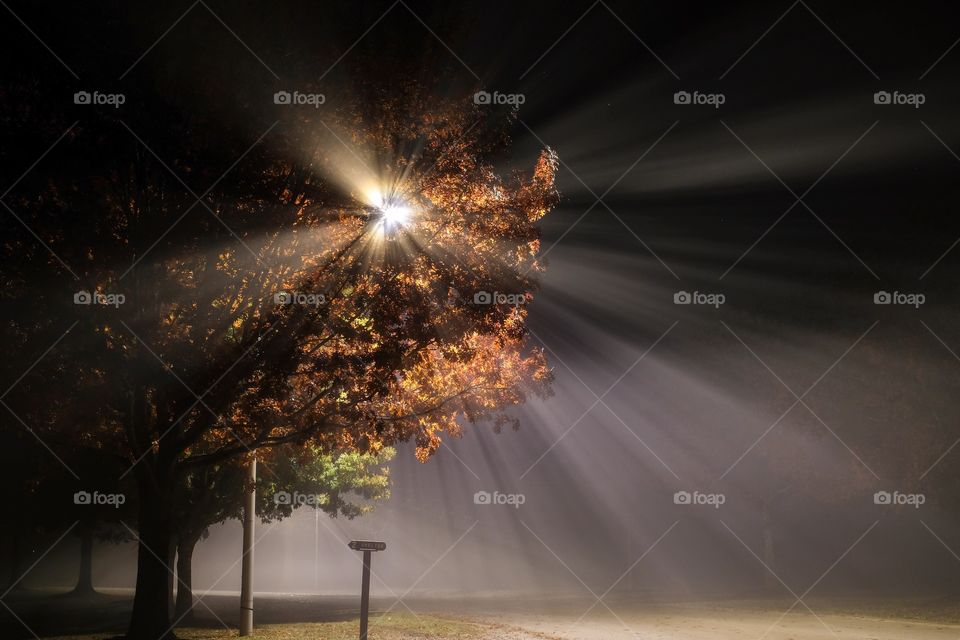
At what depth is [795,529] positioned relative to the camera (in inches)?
1674

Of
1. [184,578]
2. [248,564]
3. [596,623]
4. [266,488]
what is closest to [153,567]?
[248,564]

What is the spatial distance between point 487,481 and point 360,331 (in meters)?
47.3

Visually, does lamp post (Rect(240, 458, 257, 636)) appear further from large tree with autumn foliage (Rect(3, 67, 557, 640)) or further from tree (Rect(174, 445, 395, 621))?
large tree with autumn foliage (Rect(3, 67, 557, 640))

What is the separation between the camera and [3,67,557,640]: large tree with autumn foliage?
1134cm

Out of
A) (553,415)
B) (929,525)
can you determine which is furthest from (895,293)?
(553,415)

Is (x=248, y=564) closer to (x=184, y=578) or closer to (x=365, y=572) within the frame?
(x=365, y=572)

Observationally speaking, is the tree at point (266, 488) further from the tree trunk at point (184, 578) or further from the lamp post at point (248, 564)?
the lamp post at point (248, 564)

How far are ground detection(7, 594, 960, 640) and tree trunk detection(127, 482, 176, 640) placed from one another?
175cm

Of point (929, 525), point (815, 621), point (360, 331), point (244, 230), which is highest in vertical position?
point (244, 230)

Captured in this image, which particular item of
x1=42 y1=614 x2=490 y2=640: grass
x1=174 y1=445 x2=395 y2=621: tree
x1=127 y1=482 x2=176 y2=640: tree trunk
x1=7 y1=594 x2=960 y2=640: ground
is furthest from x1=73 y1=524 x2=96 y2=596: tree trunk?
x1=127 y1=482 x2=176 y2=640: tree trunk

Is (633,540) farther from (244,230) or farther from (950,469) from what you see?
(244,230)

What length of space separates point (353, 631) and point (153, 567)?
192 inches

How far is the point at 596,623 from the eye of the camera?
18.5m

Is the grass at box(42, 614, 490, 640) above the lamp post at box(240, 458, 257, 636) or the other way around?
the other way around
